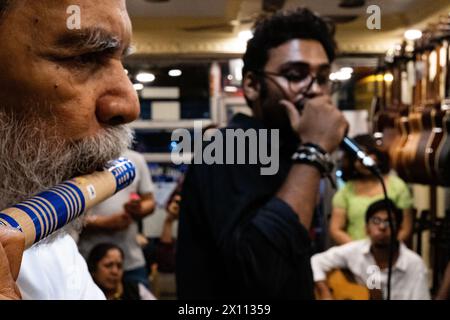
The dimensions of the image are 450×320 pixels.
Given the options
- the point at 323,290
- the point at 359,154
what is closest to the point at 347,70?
the point at 359,154

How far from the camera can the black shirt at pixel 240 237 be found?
728 millimetres

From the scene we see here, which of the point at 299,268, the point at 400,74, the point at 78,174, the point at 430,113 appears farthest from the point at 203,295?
the point at 400,74

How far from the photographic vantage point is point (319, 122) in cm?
78

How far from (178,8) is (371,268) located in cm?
72

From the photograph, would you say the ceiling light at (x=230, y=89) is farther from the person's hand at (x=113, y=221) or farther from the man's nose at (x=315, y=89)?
the person's hand at (x=113, y=221)

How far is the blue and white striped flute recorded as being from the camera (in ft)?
1.09

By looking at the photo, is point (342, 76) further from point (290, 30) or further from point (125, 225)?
point (125, 225)

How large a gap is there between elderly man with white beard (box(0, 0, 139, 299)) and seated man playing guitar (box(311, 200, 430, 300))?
0.73m

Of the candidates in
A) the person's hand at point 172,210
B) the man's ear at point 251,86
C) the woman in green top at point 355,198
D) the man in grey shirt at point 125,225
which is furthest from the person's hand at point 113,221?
the man's ear at point 251,86

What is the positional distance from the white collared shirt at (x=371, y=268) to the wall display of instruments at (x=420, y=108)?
0.45 meters

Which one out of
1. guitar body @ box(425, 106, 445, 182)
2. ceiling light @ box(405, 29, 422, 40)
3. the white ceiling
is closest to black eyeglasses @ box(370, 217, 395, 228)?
ceiling light @ box(405, 29, 422, 40)

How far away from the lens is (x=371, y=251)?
4.32ft

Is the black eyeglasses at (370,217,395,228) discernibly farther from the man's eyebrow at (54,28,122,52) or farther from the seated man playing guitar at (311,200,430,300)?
the man's eyebrow at (54,28,122,52)
